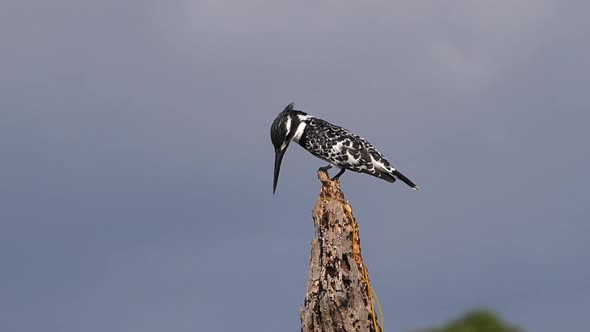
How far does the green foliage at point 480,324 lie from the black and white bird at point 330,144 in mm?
10780

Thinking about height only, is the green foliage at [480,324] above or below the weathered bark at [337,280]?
above

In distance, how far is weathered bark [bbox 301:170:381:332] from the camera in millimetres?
12195

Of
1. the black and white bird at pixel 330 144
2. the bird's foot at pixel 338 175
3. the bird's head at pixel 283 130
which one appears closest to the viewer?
the bird's foot at pixel 338 175

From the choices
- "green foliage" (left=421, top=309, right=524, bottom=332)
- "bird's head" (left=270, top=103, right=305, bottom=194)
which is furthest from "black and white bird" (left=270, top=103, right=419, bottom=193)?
"green foliage" (left=421, top=309, right=524, bottom=332)

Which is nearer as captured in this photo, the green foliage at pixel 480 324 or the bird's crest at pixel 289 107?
the bird's crest at pixel 289 107

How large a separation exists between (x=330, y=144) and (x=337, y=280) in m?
3.51

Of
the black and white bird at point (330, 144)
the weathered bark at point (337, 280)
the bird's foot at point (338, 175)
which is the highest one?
the black and white bird at point (330, 144)

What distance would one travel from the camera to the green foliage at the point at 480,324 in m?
25.2

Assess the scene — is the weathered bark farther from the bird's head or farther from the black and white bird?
the bird's head

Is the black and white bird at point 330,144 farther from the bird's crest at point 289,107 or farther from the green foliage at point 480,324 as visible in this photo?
the green foliage at point 480,324

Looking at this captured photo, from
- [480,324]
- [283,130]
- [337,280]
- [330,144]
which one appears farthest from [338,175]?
[480,324]

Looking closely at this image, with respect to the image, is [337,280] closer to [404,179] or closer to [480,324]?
[404,179]

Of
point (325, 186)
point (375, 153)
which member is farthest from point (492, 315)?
point (325, 186)

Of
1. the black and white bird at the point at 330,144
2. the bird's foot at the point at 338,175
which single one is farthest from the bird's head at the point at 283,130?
the bird's foot at the point at 338,175
